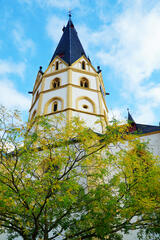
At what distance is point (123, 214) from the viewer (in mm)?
5637

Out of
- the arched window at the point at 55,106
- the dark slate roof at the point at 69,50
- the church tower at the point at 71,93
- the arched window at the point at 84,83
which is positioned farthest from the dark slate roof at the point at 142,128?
the dark slate roof at the point at 69,50

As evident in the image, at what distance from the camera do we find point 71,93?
1599cm

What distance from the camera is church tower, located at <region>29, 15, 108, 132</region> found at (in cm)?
1510

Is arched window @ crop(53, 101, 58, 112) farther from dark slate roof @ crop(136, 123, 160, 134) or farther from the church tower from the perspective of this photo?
dark slate roof @ crop(136, 123, 160, 134)

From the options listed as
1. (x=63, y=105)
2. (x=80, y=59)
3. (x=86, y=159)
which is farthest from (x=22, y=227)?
(x=80, y=59)

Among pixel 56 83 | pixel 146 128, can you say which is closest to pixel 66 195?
pixel 146 128

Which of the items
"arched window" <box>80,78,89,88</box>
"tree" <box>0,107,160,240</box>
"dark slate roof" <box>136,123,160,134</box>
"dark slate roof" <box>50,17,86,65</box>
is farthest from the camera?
"dark slate roof" <box>50,17,86,65</box>

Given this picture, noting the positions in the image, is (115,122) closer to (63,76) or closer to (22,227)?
(22,227)

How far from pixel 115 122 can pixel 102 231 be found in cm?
306

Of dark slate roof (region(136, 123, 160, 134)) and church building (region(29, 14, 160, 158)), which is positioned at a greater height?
church building (region(29, 14, 160, 158))

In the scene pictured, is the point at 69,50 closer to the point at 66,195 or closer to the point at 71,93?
the point at 71,93

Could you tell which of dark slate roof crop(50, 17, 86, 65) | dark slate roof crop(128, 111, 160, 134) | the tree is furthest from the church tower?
the tree

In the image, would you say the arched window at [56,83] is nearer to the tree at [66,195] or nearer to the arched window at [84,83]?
the arched window at [84,83]

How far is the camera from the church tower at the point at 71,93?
15.1 metres
